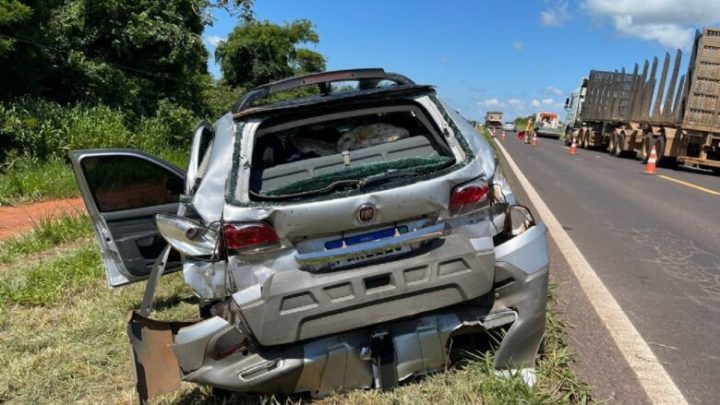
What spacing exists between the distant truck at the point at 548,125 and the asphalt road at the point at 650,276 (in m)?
38.3

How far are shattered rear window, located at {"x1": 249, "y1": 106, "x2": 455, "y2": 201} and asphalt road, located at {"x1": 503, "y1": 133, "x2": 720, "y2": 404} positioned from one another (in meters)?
1.58

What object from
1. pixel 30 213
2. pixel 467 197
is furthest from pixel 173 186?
pixel 30 213

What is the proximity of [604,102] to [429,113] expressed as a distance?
985 inches

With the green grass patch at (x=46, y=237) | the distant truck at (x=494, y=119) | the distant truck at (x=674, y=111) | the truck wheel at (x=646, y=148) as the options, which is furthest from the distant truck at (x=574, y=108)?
the distant truck at (x=494, y=119)

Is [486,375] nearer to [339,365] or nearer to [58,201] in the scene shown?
[339,365]

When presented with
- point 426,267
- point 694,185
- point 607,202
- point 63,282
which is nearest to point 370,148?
point 426,267

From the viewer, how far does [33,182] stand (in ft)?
34.9

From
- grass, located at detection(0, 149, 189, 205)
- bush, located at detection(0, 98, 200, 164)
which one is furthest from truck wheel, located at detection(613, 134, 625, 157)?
grass, located at detection(0, 149, 189, 205)

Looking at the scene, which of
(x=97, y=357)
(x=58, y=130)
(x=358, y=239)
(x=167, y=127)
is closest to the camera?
(x=358, y=239)

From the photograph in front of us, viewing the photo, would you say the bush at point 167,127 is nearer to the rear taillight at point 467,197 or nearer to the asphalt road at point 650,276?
the asphalt road at point 650,276

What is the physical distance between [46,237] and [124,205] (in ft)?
11.4

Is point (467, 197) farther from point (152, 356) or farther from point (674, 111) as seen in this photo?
point (674, 111)

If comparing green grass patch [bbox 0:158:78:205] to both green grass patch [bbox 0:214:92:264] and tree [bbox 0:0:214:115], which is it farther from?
green grass patch [bbox 0:214:92:264]

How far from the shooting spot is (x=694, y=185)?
12.7m
